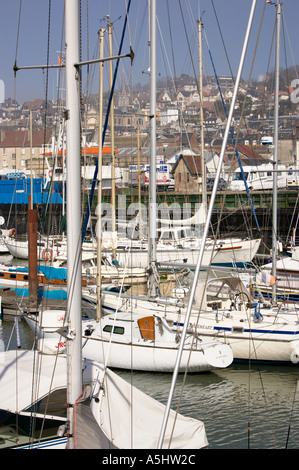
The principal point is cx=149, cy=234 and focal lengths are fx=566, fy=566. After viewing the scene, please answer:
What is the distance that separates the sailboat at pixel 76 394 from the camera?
5305mm

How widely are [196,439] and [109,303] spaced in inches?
363

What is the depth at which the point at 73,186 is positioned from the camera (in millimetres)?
5281

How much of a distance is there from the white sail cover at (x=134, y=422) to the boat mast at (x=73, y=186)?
0.72 metres

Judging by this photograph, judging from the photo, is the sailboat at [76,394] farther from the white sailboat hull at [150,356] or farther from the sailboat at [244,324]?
the sailboat at [244,324]

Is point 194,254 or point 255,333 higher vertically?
point 194,254

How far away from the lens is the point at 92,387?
600 centimetres

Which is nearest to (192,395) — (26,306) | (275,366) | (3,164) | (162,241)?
(275,366)

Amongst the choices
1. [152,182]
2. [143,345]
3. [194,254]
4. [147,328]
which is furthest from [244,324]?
[194,254]

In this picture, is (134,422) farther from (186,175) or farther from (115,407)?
(186,175)

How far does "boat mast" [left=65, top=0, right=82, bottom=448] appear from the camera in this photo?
5273 millimetres

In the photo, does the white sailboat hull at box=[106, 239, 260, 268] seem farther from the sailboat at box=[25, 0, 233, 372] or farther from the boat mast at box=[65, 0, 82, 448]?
the boat mast at box=[65, 0, 82, 448]

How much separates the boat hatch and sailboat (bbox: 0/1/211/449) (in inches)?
204

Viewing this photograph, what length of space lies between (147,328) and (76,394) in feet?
23.6

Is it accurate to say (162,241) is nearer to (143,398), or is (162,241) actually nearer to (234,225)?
(234,225)
